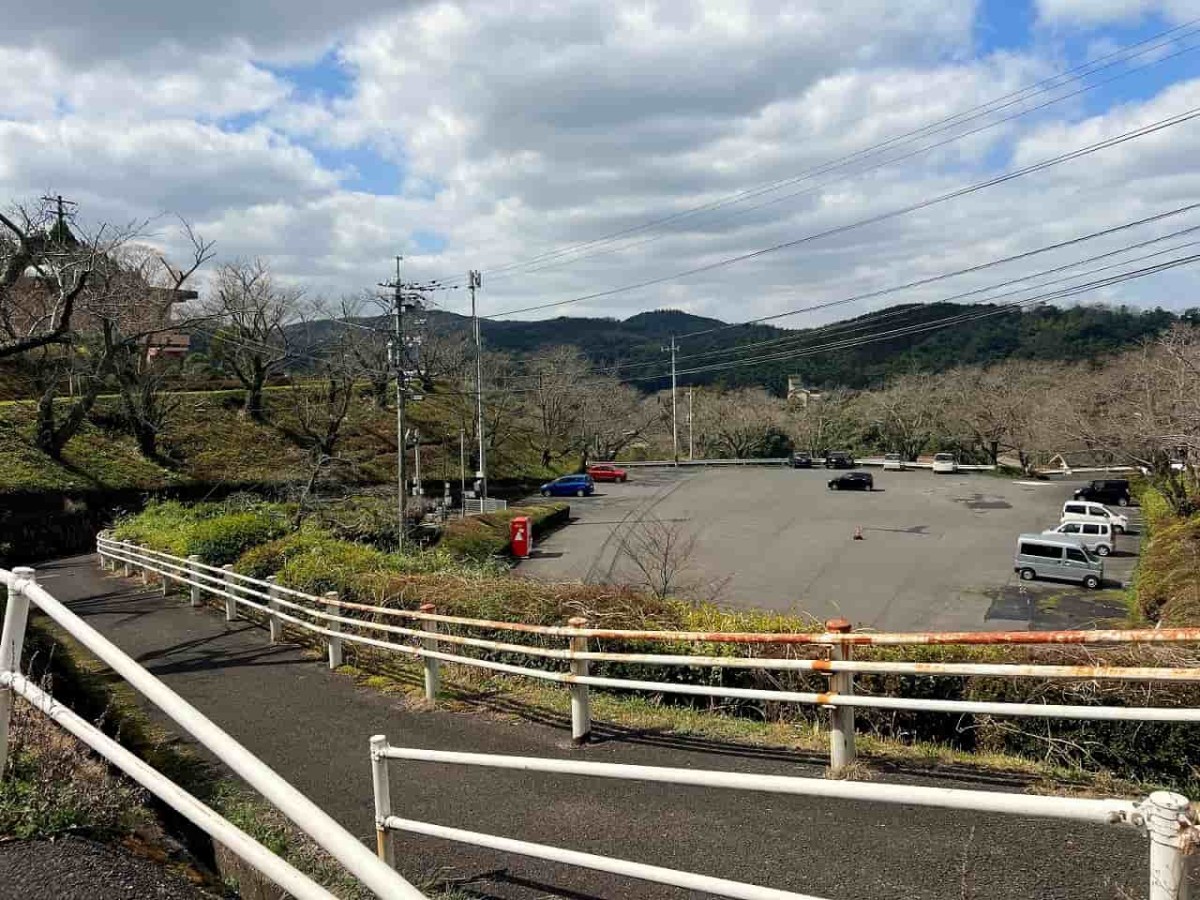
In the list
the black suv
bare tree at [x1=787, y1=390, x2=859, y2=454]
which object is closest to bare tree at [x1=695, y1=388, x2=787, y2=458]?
bare tree at [x1=787, y1=390, x2=859, y2=454]

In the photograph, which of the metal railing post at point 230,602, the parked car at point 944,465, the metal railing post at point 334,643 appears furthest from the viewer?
the parked car at point 944,465

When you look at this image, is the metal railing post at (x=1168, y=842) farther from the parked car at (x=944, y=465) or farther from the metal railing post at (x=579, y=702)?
the parked car at (x=944, y=465)

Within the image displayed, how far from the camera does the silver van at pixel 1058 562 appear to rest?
23922mm

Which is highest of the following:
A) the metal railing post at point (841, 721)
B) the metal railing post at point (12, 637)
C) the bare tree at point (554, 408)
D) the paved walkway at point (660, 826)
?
the bare tree at point (554, 408)

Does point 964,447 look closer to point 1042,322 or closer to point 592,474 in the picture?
point 592,474

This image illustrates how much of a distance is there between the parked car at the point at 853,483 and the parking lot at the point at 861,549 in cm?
84

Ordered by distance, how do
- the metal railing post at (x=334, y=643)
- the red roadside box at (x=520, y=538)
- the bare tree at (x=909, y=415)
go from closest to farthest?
the metal railing post at (x=334, y=643) < the red roadside box at (x=520, y=538) < the bare tree at (x=909, y=415)

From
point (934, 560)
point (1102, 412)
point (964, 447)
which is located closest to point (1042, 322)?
point (964, 447)

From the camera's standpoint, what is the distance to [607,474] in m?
56.6

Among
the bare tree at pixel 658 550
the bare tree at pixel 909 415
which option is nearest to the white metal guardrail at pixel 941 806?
the bare tree at pixel 658 550

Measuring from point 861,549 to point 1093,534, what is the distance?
8.04 metres

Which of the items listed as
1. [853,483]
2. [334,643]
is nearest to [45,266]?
[334,643]

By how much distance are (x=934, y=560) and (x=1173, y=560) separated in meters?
9.26

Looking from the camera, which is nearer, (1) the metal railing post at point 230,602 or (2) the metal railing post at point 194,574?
(1) the metal railing post at point 230,602
